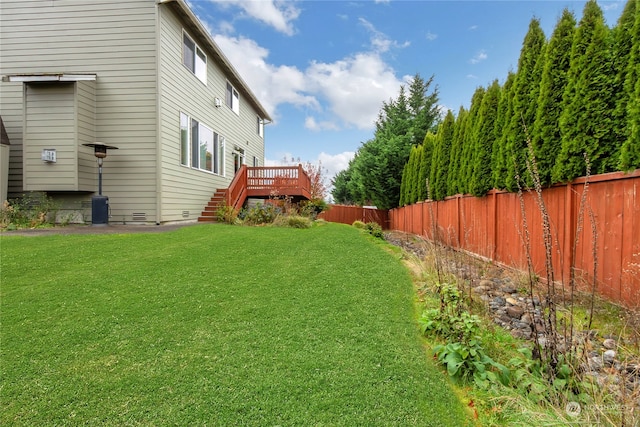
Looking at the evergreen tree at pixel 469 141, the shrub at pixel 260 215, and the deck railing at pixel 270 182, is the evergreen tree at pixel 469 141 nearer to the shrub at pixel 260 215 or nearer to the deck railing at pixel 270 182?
the shrub at pixel 260 215

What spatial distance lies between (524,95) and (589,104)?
1449 mm

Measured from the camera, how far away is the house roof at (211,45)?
7.89 meters

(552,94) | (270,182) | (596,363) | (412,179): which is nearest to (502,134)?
(552,94)

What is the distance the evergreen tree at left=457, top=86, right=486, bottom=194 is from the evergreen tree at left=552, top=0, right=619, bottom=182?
8.76 feet

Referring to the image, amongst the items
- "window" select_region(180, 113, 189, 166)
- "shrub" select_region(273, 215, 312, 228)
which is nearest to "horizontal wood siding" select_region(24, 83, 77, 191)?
"window" select_region(180, 113, 189, 166)

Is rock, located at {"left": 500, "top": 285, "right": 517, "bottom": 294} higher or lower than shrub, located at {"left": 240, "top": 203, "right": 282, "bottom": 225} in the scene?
lower

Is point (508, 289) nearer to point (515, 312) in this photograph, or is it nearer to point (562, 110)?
point (515, 312)

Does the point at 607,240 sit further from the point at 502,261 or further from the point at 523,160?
the point at 502,261

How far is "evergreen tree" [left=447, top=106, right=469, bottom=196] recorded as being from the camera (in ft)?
26.2

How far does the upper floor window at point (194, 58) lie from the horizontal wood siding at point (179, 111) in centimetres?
16

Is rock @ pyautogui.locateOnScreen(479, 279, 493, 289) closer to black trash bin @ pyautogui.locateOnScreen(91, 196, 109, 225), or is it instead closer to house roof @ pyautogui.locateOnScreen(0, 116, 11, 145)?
black trash bin @ pyautogui.locateOnScreen(91, 196, 109, 225)

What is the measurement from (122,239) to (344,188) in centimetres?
2440

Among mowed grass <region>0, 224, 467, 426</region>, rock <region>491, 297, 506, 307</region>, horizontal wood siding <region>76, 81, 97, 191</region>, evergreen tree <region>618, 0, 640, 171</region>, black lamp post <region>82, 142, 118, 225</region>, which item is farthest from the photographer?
horizontal wood siding <region>76, 81, 97, 191</region>

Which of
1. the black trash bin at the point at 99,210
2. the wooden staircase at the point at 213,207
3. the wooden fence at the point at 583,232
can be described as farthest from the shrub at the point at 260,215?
the wooden fence at the point at 583,232
